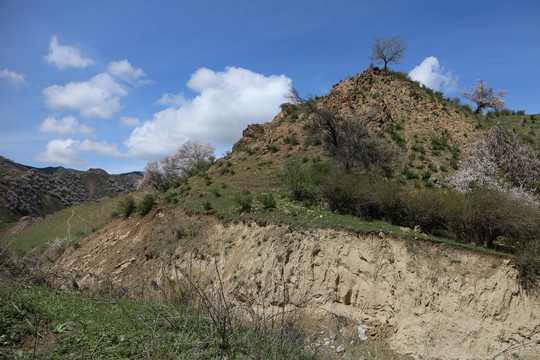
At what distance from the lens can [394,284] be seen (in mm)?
10539

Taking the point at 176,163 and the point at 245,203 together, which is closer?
the point at 245,203

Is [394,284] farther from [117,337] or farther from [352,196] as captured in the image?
[117,337]

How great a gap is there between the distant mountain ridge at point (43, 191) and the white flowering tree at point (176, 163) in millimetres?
14641

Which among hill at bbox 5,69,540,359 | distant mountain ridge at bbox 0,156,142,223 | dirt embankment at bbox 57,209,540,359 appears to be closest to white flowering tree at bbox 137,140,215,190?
distant mountain ridge at bbox 0,156,142,223

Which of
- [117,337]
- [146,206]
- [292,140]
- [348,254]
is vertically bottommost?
[117,337]

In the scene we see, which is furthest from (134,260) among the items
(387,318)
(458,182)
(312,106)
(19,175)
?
(19,175)

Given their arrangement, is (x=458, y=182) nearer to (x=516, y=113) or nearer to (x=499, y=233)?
(x=499, y=233)

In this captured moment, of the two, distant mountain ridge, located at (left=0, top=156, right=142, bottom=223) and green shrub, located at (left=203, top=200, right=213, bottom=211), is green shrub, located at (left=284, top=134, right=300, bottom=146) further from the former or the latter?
distant mountain ridge, located at (left=0, top=156, right=142, bottom=223)

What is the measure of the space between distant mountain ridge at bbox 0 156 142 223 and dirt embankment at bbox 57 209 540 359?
55.0 metres

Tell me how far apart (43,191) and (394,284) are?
8497 cm

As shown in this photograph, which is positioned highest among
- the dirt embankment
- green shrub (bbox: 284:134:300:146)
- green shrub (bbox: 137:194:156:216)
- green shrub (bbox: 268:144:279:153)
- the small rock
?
green shrub (bbox: 284:134:300:146)

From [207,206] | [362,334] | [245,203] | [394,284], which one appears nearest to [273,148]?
[207,206]

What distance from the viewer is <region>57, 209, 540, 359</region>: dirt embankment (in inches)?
357

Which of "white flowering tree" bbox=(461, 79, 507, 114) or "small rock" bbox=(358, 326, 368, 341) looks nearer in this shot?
"small rock" bbox=(358, 326, 368, 341)
